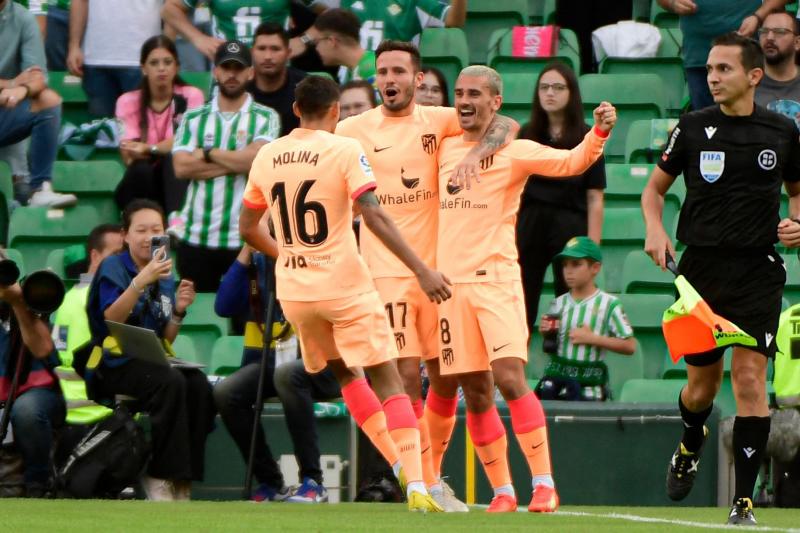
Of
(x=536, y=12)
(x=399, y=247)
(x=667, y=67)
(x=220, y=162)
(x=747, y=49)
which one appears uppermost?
(x=536, y=12)

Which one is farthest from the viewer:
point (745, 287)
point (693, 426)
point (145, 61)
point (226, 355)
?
point (145, 61)

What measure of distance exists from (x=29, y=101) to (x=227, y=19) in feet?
5.19

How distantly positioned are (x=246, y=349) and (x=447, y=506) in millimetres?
2136

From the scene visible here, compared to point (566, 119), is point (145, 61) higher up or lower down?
higher up

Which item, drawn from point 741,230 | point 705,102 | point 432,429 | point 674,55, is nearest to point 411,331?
point 432,429

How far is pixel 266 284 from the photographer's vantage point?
31.9 feet

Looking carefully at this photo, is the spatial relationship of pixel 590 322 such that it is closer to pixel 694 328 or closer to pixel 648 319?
pixel 648 319

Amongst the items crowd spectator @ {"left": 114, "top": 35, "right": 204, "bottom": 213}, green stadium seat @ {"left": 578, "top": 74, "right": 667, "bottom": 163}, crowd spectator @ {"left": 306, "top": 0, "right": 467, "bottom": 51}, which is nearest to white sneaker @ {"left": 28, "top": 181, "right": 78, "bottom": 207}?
crowd spectator @ {"left": 114, "top": 35, "right": 204, "bottom": 213}

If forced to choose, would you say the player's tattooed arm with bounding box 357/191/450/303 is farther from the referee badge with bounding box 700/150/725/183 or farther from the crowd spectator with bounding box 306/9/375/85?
the crowd spectator with bounding box 306/9/375/85

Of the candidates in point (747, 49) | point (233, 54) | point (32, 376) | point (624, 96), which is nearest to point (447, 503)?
point (747, 49)

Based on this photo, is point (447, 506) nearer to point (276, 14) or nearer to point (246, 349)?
point (246, 349)

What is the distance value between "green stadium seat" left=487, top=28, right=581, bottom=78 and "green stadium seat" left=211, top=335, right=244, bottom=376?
3.72 metres

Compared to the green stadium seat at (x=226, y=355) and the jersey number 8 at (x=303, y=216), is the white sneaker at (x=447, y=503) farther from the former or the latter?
the green stadium seat at (x=226, y=355)

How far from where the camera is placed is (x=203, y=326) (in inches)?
450
